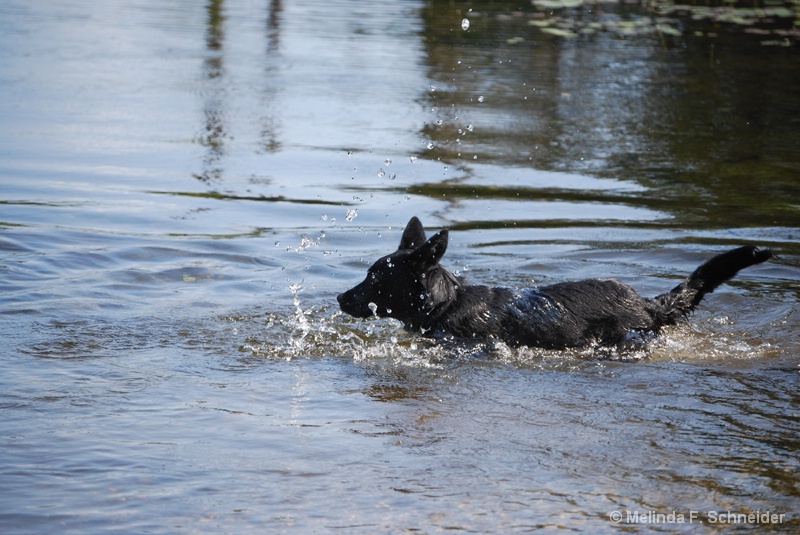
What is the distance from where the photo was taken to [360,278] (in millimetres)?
8312

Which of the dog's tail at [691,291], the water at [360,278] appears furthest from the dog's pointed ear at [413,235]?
the dog's tail at [691,291]

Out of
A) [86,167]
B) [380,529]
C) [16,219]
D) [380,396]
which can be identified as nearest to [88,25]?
[86,167]

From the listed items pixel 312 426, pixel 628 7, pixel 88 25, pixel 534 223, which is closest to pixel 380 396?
pixel 312 426

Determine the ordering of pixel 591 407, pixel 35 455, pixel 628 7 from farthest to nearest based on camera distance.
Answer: pixel 628 7, pixel 591 407, pixel 35 455

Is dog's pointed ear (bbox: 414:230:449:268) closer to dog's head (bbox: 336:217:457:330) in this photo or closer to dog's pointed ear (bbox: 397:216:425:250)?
dog's head (bbox: 336:217:457:330)

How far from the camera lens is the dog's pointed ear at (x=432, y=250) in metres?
6.52

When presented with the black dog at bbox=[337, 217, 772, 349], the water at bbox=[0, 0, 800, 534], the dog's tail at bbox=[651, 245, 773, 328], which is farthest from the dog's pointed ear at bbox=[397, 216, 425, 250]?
the dog's tail at bbox=[651, 245, 773, 328]

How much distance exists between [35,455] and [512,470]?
7.04 ft

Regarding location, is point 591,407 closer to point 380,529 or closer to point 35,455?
point 380,529

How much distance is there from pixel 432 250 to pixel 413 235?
1.32 feet

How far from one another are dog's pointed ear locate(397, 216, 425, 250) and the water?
0.67m

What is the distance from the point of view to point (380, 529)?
14.0 ft

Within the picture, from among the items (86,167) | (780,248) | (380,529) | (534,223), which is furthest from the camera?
(86,167)

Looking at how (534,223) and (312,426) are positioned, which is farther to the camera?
(534,223)
